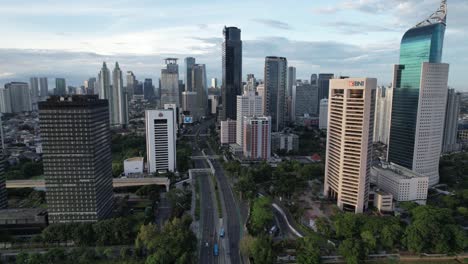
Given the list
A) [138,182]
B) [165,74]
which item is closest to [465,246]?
[138,182]

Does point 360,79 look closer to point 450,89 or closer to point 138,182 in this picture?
point 138,182

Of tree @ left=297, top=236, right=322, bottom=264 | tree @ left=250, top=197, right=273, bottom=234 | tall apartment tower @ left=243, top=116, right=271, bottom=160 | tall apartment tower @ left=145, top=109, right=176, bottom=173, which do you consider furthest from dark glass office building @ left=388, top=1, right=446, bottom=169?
tall apartment tower @ left=145, top=109, right=176, bottom=173

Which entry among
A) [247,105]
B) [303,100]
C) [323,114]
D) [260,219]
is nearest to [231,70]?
[247,105]

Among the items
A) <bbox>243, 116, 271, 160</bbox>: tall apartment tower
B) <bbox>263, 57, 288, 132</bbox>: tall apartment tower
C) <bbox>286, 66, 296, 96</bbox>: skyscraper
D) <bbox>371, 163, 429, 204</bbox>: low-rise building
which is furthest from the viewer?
<bbox>286, 66, 296, 96</bbox>: skyscraper

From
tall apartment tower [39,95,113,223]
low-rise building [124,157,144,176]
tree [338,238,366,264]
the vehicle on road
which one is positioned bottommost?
the vehicle on road

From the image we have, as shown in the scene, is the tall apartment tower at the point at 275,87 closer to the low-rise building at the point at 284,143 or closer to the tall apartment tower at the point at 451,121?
the low-rise building at the point at 284,143

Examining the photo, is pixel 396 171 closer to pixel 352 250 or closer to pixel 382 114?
pixel 352 250

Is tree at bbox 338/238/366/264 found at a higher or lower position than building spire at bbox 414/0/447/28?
lower

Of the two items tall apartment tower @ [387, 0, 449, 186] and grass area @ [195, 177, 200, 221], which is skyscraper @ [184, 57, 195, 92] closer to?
grass area @ [195, 177, 200, 221]
